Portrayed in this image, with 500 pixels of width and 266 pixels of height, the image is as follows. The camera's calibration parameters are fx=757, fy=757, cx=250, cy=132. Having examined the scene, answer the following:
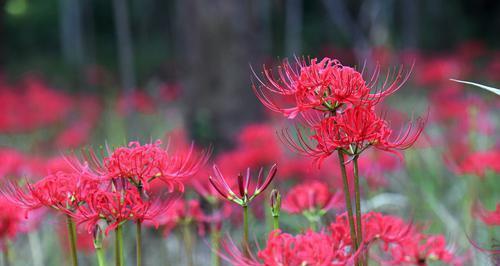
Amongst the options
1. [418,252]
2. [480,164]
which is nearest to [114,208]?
[418,252]

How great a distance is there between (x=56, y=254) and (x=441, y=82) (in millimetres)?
3394

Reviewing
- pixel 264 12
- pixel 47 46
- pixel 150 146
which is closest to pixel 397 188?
pixel 150 146

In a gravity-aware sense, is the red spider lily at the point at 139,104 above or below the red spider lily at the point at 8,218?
above

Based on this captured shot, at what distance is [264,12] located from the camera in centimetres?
1191

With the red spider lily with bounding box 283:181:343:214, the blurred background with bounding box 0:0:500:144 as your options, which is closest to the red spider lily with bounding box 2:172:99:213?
the red spider lily with bounding box 283:181:343:214

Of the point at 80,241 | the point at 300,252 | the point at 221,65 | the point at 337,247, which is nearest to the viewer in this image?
the point at 300,252

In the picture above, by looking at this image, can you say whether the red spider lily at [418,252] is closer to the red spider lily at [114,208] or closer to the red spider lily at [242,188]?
the red spider lily at [242,188]

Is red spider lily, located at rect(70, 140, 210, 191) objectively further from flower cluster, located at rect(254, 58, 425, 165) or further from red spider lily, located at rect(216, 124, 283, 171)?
red spider lily, located at rect(216, 124, 283, 171)

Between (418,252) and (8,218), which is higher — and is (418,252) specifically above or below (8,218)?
below

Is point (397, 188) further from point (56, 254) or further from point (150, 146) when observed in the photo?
point (150, 146)

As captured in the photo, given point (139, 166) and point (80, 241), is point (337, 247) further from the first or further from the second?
point (80, 241)

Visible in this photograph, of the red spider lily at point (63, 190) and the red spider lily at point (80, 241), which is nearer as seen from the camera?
the red spider lily at point (63, 190)

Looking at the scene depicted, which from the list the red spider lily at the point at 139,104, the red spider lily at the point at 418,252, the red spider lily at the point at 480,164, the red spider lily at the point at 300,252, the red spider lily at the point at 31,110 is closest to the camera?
the red spider lily at the point at 300,252

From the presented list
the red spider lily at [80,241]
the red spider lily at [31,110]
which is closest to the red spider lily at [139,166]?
the red spider lily at [80,241]
